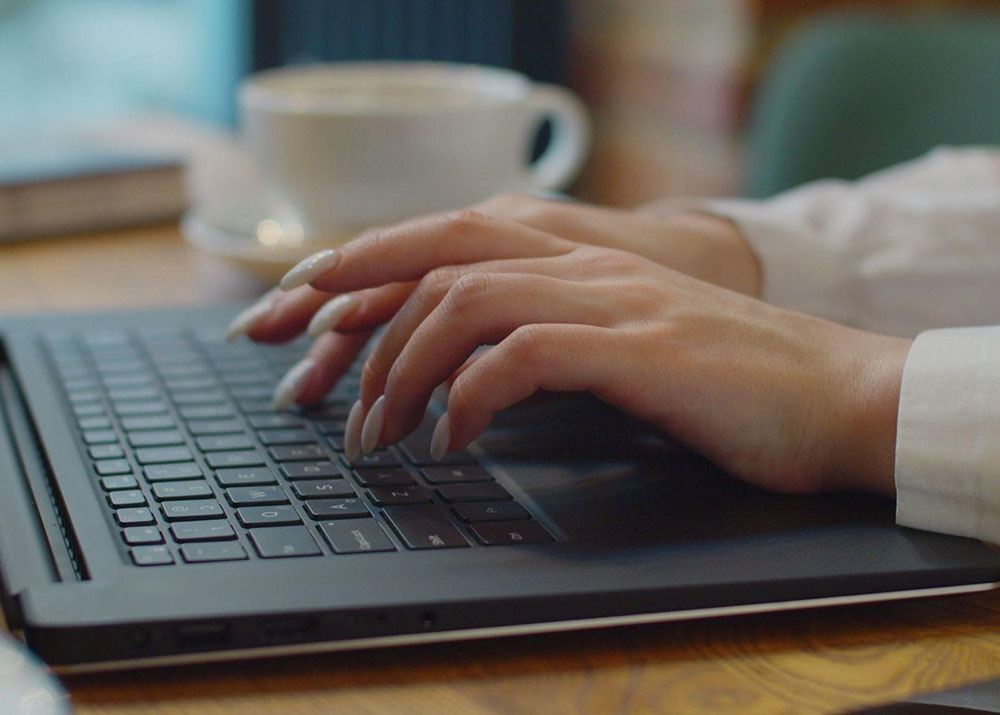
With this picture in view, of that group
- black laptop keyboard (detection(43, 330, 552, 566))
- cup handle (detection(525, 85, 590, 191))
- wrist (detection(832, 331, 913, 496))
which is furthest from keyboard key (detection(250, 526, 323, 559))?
cup handle (detection(525, 85, 590, 191))

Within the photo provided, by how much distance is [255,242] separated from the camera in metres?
0.81

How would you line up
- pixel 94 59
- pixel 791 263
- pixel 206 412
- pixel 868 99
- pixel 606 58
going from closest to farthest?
pixel 206 412 → pixel 791 263 → pixel 868 99 → pixel 606 58 → pixel 94 59

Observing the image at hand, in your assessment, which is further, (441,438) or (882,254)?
(882,254)

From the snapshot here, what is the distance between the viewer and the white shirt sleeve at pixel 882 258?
0.67 m

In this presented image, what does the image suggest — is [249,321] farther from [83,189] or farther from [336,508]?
[83,189]

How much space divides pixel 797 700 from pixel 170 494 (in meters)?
0.23

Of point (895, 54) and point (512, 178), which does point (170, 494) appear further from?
point (895, 54)

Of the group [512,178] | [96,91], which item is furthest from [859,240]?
[96,91]

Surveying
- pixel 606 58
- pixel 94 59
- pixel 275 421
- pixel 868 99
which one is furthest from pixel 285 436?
pixel 94 59

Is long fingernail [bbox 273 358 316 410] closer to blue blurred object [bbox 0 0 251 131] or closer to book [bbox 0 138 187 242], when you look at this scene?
book [bbox 0 138 187 242]

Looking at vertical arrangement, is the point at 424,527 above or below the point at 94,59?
above

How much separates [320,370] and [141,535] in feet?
0.56

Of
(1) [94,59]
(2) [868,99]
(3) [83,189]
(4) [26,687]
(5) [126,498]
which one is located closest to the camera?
(4) [26,687]

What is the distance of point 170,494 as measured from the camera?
0.42 metres
